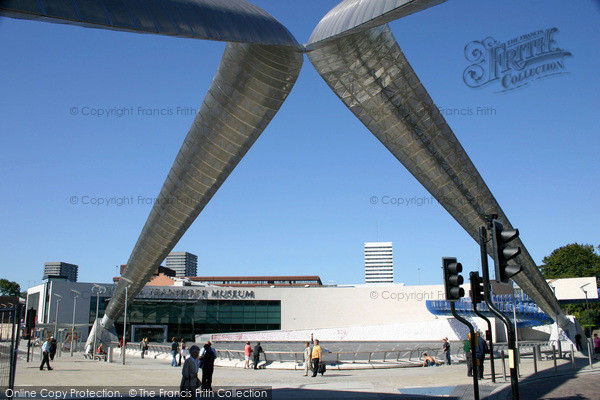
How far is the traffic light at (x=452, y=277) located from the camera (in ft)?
31.7

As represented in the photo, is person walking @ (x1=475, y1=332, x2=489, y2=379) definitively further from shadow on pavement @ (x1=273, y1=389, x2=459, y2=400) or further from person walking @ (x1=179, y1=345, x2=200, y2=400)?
person walking @ (x1=179, y1=345, x2=200, y2=400)

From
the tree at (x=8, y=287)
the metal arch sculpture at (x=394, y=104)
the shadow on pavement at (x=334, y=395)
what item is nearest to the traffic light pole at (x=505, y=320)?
the shadow on pavement at (x=334, y=395)

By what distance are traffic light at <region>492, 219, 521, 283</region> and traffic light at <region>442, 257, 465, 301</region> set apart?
1.83m

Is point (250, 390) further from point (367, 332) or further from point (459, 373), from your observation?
point (367, 332)

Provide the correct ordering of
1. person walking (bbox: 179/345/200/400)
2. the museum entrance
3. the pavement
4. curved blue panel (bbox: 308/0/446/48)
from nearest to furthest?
person walking (bbox: 179/345/200/400) → curved blue panel (bbox: 308/0/446/48) → the pavement → the museum entrance

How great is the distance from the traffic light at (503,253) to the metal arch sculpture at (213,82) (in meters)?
8.35

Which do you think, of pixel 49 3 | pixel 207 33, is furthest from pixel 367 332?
pixel 49 3

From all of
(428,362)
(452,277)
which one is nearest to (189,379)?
(452,277)

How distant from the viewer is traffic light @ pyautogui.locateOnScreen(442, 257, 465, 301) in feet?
31.7

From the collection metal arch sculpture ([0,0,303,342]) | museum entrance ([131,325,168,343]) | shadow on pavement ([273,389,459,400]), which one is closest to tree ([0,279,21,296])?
museum entrance ([131,325,168,343])

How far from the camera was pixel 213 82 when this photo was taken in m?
18.8

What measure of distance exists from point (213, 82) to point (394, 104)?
6.81m

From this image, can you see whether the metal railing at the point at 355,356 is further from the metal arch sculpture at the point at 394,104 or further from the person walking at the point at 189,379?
the person walking at the point at 189,379

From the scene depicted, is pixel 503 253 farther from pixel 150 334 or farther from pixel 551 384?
pixel 150 334
